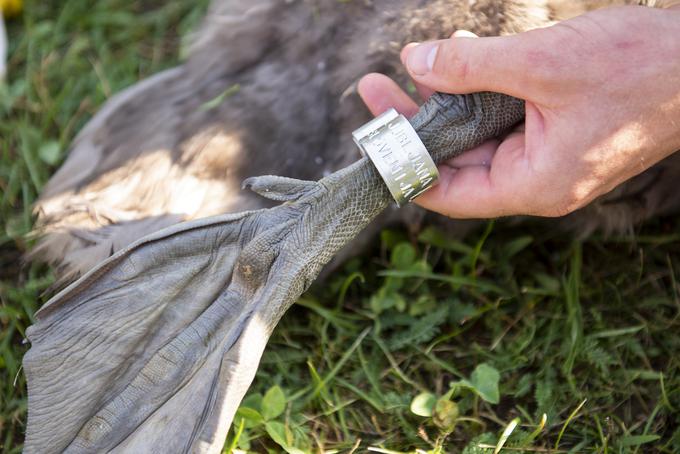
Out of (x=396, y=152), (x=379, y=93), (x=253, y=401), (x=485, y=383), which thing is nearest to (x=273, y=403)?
(x=253, y=401)

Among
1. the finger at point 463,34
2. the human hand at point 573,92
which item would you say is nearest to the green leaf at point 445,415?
the human hand at point 573,92

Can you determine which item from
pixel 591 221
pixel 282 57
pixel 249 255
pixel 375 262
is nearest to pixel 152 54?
pixel 282 57

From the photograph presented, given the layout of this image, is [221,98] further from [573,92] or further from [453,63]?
[573,92]

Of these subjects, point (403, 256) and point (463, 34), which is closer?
point (463, 34)

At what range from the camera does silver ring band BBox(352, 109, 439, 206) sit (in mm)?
1514

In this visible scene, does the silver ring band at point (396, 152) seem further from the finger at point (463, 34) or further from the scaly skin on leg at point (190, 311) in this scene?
the finger at point (463, 34)

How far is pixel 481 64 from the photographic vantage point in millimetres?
1448

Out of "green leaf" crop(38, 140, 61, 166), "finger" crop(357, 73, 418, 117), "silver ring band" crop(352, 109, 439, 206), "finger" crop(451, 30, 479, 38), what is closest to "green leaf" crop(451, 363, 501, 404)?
"silver ring band" crop(352, 109, 439, 206)

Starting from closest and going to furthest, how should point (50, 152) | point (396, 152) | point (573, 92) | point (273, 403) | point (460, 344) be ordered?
point (573, 92) < point (396, 152) < point (273, 403) < point (460, 344) < point (50, 152)

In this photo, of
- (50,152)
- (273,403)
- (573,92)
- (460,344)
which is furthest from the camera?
(50,152)

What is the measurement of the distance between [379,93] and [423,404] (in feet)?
2.11

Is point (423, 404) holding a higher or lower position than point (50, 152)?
lower

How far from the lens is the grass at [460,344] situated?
5.42ft

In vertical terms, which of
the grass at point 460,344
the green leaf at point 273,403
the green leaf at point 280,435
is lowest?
the grass at point 460,344
